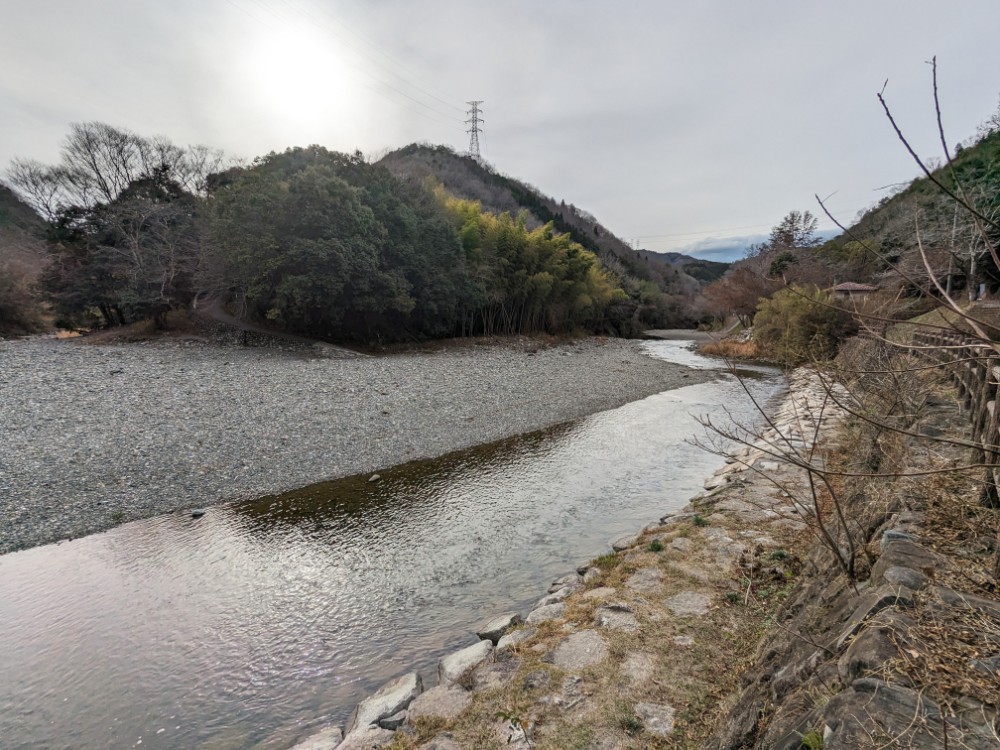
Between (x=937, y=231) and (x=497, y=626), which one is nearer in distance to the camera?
(x=497, y=626)

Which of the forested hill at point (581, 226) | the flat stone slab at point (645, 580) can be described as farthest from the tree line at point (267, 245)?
the forested hill at point (581, 226)

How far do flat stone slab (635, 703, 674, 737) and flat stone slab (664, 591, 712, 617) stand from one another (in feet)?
2.90

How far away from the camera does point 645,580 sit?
11.9 feet

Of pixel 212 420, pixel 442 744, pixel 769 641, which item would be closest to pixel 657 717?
pixel 769 641

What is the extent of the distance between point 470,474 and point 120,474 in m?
4.94

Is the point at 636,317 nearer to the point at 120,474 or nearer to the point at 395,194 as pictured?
the point at 395,194

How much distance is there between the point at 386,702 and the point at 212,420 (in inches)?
269

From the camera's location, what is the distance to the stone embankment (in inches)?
91.5

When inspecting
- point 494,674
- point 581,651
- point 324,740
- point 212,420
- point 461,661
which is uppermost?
point 212,420

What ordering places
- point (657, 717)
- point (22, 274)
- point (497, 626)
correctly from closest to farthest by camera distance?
1. point (657, 717)
2. point (497, 626)
3. point (22, 274)

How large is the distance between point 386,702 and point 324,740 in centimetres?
39

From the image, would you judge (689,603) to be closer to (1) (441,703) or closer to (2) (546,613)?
(2) (546,613)

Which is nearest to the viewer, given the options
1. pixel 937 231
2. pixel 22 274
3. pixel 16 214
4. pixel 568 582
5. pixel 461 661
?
pixel 461 661

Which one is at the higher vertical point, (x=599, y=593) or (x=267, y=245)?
(x=267, y=245)
